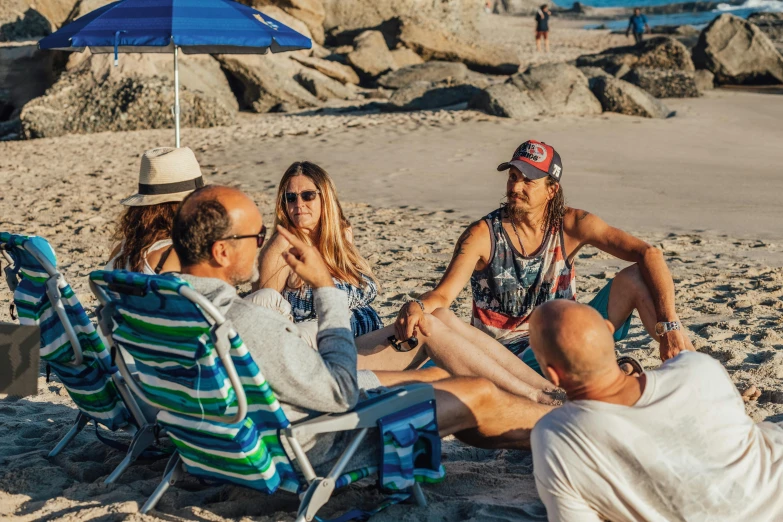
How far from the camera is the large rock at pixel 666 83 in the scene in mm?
16438

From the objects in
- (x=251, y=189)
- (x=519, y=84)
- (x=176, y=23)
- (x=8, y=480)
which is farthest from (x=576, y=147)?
(x=8, y=480)

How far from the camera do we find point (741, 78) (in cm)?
1895

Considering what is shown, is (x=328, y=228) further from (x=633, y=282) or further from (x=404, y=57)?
(x=404, y=57)

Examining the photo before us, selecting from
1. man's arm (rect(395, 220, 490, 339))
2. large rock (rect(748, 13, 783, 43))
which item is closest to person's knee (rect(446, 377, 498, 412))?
man's arm (rect(395, 220, 490, 339))

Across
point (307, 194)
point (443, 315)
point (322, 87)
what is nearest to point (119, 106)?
point (322, 87)

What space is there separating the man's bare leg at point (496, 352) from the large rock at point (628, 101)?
11.1 meters

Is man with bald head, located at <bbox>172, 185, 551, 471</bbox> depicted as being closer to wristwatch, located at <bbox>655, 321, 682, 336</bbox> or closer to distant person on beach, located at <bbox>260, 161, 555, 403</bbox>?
distant person on beach, located at <bbox>260, 161, 555, 403</bbox>

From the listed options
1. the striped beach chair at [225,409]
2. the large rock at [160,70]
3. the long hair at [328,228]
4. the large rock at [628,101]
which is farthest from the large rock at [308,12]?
the striped beach chair at [225,409]

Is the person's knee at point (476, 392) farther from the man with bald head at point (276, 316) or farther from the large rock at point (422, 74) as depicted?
the large rock at point (422, 74)

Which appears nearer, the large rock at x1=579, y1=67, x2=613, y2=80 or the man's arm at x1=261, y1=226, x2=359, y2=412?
the man's arm at x1=261, y1=226, x2=359, y2=412

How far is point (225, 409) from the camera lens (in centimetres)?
272

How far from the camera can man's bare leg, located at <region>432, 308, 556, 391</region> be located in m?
3.81

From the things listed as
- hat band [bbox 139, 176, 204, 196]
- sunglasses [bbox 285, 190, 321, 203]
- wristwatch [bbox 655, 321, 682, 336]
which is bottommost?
wristwatch [bbox 655, 321, 682, 336]

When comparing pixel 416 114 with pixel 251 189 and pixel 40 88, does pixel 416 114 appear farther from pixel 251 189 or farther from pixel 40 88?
pixel 40 88
